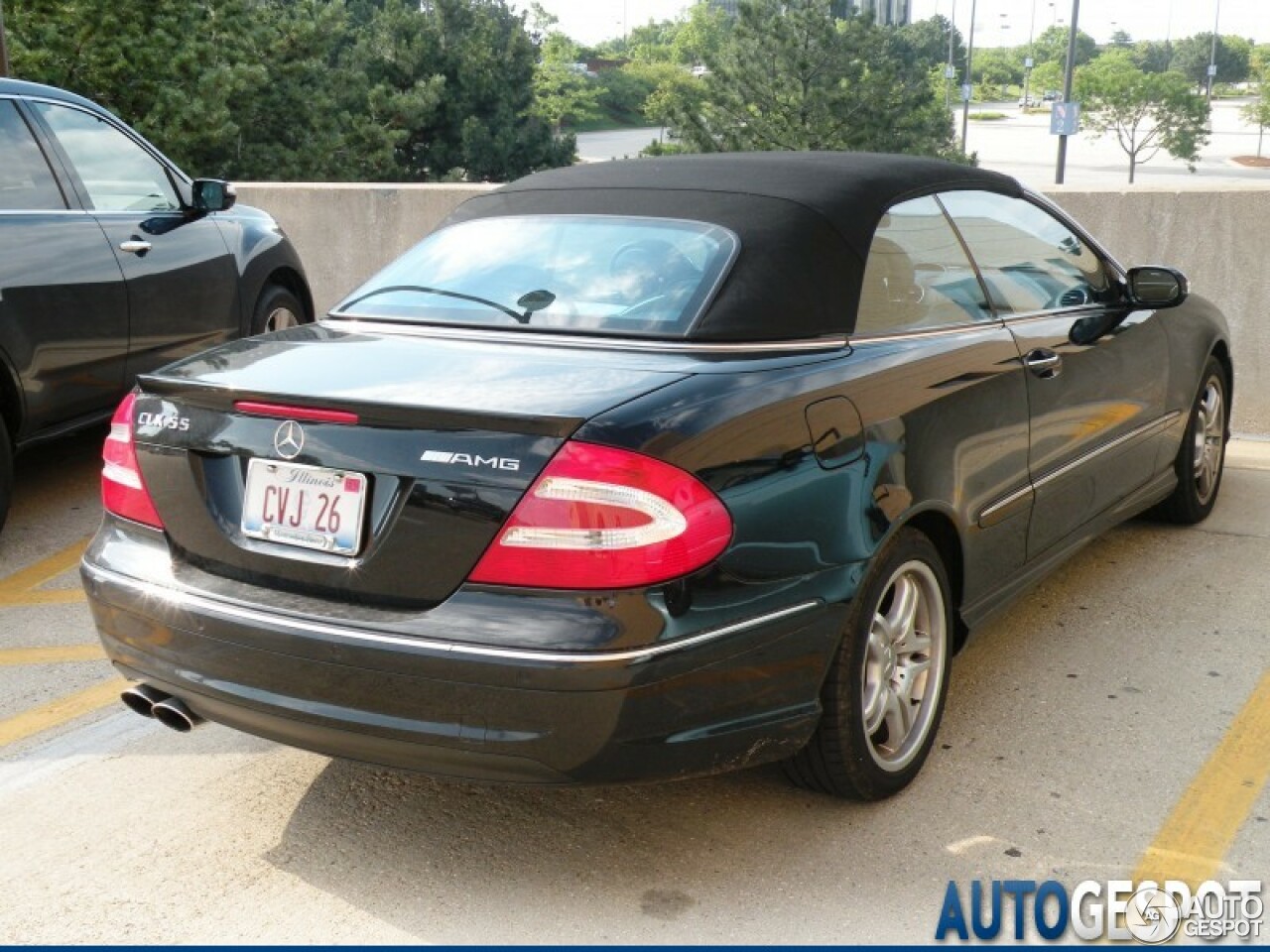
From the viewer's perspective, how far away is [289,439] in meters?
3.06

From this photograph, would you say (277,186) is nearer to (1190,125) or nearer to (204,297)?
(204,297)

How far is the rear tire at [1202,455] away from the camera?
5.61m

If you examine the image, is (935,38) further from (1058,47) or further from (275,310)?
(275,310)

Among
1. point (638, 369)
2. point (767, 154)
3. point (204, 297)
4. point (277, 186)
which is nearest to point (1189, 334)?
point (767, 154)

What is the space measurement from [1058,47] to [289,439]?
190 metres

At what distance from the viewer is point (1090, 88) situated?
7875 cm

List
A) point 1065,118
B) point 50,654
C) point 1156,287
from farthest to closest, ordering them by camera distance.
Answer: point 1065,118
point 1156,287
point 50,654

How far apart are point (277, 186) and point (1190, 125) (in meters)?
72.2

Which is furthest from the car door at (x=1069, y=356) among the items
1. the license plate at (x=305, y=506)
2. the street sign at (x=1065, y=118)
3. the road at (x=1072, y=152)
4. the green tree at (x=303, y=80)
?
the road at (x=1072, y=152)

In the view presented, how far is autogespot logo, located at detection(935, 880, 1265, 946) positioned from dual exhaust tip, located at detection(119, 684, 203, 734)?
5.35 ft

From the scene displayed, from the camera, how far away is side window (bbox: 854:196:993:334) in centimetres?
375

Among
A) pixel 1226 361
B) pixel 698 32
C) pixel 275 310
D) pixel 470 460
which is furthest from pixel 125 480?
pixel 698 32

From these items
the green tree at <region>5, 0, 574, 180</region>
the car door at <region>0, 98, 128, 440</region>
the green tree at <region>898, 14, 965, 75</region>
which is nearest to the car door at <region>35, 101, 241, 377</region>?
the car door at <region>0, 98, 128, 440</region>

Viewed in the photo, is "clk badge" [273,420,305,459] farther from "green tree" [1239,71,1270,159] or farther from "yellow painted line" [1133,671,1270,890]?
"green tree" [1239,71,1270,159]
